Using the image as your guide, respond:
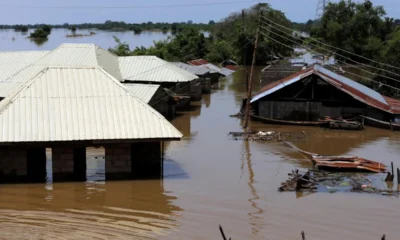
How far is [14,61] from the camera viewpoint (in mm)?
28203

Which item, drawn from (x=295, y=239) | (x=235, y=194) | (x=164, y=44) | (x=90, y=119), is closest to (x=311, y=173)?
(x=235, y=194)

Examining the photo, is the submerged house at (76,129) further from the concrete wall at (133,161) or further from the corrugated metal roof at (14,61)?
the corrugated metal roof at (14,61)

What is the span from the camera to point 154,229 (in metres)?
12.1

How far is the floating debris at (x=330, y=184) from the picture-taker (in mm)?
14891

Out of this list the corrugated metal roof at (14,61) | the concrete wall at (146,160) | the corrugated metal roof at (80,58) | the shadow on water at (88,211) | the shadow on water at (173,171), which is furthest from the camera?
the corrugated metal roof at (14,61)

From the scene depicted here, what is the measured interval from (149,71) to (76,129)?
618 inches

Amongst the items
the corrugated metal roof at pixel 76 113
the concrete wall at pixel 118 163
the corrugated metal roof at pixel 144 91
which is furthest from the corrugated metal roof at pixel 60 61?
the concrete wall at pixel 118 163

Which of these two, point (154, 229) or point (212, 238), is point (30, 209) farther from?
point (212, 238)

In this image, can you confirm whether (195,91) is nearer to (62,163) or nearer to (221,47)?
(62,163)

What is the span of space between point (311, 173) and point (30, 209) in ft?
25.3

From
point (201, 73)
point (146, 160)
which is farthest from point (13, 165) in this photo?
point (201, 73)

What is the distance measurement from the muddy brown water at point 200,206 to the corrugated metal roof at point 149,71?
10.3 metres

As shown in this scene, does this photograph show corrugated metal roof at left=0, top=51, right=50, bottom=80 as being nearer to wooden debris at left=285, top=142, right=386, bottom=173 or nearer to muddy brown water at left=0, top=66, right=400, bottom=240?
muddy brown water at left=0, top=66, right=400, bottom=240

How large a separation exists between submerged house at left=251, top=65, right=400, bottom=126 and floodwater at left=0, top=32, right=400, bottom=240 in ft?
18.7
